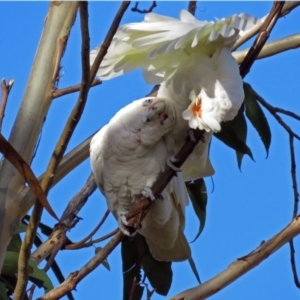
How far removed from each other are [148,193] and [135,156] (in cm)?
11

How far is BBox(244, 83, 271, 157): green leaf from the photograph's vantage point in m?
1.55

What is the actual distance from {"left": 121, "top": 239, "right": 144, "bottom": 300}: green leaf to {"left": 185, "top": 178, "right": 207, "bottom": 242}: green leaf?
17 centimetres

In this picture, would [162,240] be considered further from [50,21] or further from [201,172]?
[50,21]

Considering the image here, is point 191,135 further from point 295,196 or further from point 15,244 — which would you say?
point 15,244

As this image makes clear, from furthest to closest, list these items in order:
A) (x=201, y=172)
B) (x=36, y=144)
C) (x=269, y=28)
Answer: (x=201, y=172) → (x=36, y=144) → (x=269, y=28)

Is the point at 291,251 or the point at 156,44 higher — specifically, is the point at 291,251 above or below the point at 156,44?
below

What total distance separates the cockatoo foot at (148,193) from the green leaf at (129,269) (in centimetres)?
20

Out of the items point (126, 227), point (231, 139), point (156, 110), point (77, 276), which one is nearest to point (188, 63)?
point (156, 110)

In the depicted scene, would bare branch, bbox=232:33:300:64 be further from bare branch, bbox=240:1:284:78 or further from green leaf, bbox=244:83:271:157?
bare branch, bbox=240:1:284:78

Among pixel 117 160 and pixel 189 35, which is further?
pixel 117 160

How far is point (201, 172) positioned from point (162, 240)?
191 millimetres

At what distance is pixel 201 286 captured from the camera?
3.67 ft

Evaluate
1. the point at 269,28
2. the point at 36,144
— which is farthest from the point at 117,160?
the point at 269,28

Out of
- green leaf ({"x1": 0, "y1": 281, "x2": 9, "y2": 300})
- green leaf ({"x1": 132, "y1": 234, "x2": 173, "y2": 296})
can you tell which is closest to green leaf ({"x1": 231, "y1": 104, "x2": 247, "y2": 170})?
green leaf ({"x1": 132, "y1": 234, "x2": 173, "y2": 296})
